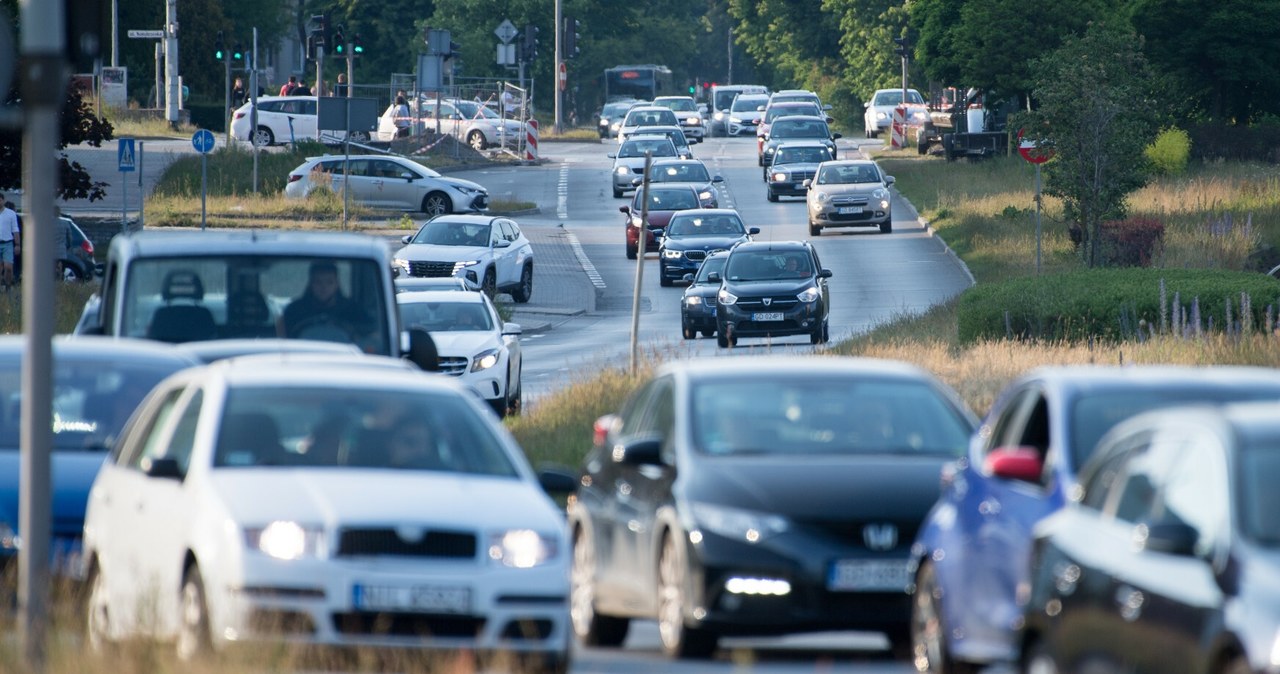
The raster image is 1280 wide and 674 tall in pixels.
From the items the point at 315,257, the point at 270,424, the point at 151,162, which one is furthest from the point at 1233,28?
the point at 270,424

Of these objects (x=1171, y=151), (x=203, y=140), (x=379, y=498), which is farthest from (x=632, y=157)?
(x=379, y=498)

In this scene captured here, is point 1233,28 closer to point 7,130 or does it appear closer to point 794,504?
point 7,130

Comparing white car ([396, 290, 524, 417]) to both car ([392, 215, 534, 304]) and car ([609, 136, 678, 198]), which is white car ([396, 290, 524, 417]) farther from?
car ([609, 136, 678, 198])

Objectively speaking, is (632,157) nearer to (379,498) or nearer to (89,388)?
(89,388)

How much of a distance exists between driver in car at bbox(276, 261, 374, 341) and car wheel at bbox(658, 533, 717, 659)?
4.47 metres

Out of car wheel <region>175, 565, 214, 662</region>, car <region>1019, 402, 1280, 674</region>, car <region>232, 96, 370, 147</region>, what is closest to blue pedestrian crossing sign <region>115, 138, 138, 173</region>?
car <region>232, 96, 370, 147</region>

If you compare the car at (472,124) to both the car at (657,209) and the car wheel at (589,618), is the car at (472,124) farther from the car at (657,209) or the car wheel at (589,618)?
the car wheel at (589,618)

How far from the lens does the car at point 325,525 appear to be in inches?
350

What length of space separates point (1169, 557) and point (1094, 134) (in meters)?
29.0

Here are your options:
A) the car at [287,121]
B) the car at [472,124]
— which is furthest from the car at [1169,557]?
the car at [472,124]

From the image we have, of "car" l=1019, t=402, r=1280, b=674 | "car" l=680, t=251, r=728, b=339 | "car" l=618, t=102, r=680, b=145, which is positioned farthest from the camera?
"car" l=618, t=102, r=680, b=145

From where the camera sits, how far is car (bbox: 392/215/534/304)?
3875 cm

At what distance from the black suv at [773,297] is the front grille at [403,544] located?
23528mm

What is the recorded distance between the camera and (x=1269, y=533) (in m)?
6.34
